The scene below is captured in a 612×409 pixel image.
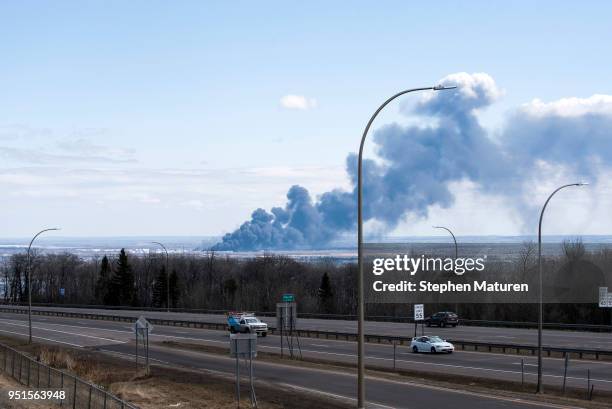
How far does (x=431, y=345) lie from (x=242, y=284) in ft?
327

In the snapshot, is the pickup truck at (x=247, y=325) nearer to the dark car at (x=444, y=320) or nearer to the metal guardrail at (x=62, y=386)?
the dark car at (x=444, y=320)

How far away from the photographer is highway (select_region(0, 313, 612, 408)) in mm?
34688

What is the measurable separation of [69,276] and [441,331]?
12487 centimetres

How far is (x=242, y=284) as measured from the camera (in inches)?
5792

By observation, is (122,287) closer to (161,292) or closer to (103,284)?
(161,292)

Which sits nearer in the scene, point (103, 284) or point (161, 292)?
point (161, 292)

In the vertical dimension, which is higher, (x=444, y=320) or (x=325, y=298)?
(x=444, y=320)

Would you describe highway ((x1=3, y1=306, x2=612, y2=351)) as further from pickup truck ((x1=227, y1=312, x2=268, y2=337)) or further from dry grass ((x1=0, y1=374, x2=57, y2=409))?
dry grass ((x1=0, y1=374, x2=57, y2=409))

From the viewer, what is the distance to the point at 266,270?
5856 inches

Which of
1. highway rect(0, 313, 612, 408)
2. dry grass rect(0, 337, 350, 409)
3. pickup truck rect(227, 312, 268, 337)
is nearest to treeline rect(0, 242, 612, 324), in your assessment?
pickup truck rect(227, 312, 268, 337)

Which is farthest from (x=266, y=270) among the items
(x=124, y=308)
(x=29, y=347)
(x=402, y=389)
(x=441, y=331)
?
(x=402, y=389)

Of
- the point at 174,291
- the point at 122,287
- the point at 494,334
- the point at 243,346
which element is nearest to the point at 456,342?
the point at 494,334

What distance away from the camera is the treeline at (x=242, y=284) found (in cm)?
8812

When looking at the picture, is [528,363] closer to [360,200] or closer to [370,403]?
[370,403]
